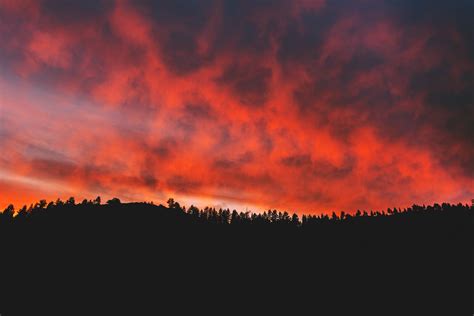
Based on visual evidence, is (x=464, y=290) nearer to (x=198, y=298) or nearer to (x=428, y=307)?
(x=428, y=307)

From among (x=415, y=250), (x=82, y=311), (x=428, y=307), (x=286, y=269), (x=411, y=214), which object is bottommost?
(x=82, y=311)

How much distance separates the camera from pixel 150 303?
496ft

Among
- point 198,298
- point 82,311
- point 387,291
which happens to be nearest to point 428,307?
point 387,291

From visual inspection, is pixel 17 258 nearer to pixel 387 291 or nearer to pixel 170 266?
pixel 170 266

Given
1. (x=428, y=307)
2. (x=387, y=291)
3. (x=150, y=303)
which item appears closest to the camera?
(x=428, y=307)

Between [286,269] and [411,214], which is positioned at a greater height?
[411,214]

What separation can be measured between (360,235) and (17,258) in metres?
201

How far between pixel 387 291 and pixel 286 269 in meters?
56.0

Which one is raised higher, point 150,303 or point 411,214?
point 411,214

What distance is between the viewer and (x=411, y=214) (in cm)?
19938

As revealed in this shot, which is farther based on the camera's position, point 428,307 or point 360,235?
point 360,235

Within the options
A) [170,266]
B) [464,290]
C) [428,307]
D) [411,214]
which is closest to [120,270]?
[170,266]

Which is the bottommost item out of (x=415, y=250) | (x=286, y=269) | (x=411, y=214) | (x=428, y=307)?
(x=428, y=307)

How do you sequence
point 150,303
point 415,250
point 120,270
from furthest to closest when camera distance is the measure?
point 120,270
point 415,250
point 150,303
